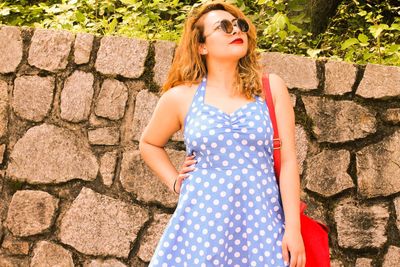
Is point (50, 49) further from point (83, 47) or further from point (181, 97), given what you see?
point (181, 97)

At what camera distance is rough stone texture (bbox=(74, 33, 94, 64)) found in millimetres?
4613

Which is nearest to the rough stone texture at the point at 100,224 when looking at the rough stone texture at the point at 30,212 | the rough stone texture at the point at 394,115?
the rough stone texture at the point at 30,212

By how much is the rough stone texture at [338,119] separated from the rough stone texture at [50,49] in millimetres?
1434

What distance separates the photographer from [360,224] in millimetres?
4242

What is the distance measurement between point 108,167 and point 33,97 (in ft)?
2.07

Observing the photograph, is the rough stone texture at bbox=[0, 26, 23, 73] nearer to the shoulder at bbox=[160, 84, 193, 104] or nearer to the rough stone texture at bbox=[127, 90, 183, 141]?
the rough stone texture at bbox=[127, 90, 183, 141]

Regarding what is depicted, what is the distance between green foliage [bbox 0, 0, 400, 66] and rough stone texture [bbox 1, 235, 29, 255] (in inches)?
54.1

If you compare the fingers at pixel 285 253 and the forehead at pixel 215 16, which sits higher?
the forehead at pixel 215 16

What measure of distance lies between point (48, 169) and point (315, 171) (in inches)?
61.0

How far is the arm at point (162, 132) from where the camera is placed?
3.07 meters

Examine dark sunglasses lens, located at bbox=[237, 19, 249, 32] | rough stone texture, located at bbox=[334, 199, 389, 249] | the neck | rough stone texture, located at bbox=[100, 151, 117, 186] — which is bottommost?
rough stone texture, located at bbox=[334, 199, 389, 249]

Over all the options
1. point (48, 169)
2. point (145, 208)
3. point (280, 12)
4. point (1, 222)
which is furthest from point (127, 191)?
point (280, 12)

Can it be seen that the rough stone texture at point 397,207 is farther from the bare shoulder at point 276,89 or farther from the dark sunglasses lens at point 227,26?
the dark sunglasses lens at point 227,26

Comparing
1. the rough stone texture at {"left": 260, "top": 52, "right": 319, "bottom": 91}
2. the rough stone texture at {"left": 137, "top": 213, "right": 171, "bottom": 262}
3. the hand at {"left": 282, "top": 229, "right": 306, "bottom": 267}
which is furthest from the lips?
the rough stone texture at {"left": 137, "top": 213, "right": 171, "bottom": 262}
